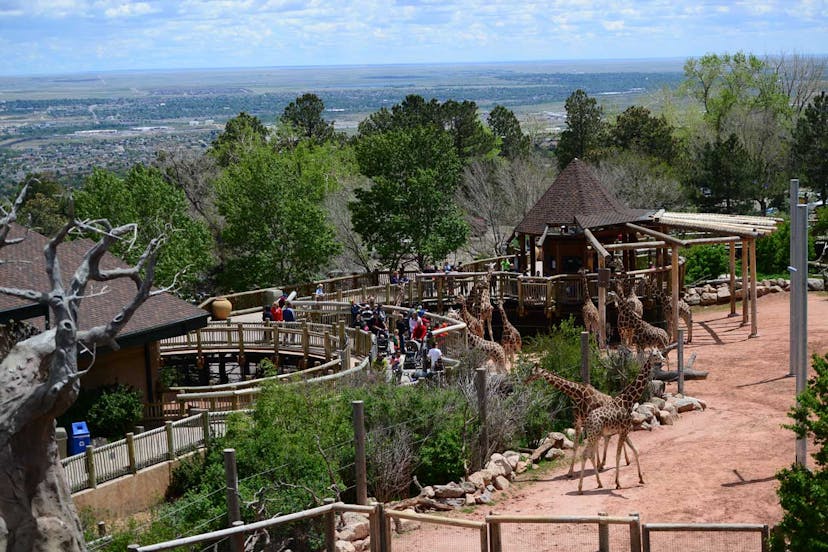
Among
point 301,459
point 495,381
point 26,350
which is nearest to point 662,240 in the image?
point 495,381

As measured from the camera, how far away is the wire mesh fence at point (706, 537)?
1502 cm

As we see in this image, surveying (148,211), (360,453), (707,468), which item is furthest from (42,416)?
(148,211)

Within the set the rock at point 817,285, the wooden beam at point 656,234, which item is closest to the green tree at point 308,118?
the rock at point 817,285

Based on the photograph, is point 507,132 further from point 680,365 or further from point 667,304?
point 680,365

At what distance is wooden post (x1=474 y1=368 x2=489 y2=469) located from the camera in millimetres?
22172

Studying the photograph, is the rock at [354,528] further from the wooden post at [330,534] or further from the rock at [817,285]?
the rock at [817,285]

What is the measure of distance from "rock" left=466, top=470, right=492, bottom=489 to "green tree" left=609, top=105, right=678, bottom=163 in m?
44.1

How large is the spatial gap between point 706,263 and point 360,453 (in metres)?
29.5

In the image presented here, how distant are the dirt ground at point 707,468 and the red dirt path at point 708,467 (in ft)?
0.06

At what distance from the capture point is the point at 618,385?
87.8 ft

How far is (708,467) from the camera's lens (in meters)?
21.4

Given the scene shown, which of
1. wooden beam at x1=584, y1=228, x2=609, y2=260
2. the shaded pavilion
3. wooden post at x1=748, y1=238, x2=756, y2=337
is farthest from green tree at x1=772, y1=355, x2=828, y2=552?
the shaded pavilion

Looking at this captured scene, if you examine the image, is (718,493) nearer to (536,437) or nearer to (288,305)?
(536,437)

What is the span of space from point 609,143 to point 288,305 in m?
37.7
